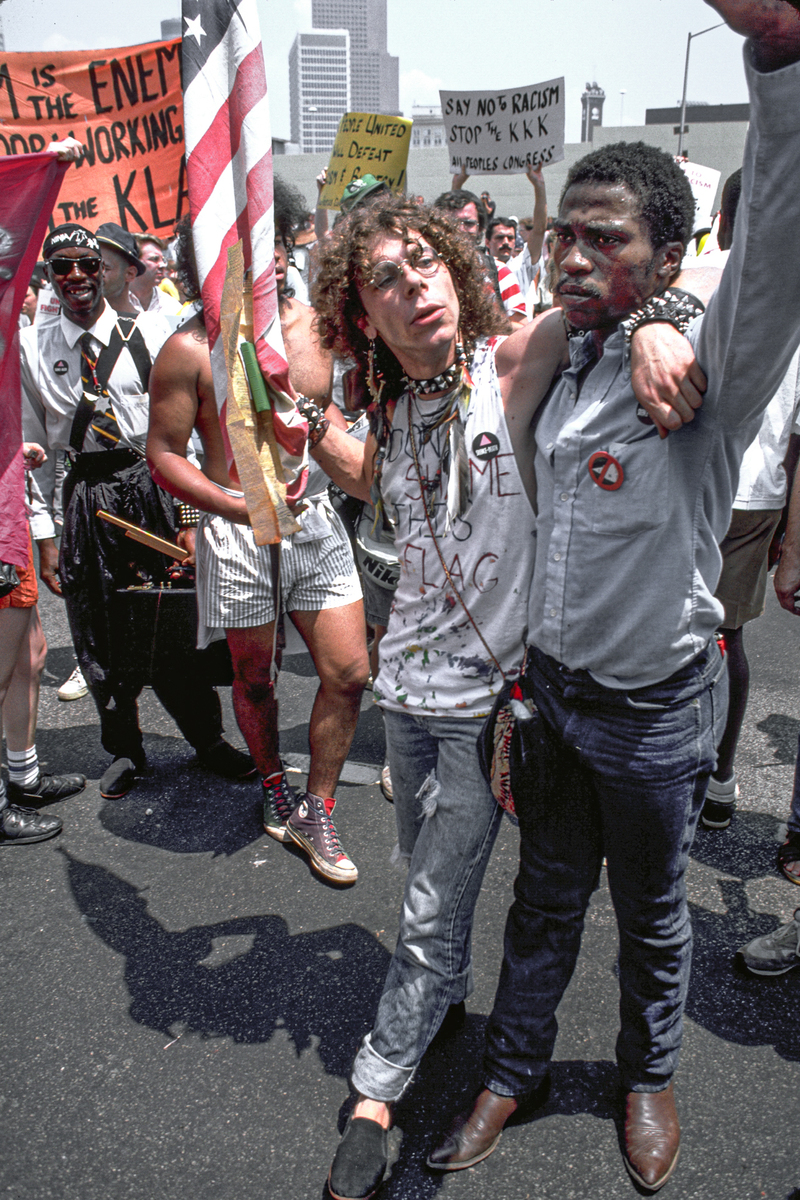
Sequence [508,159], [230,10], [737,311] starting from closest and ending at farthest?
[737,311] → [230,10] → [508,159]

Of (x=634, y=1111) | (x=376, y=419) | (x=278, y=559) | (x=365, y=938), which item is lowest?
(x=365, y=938)

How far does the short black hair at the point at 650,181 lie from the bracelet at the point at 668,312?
13 cm

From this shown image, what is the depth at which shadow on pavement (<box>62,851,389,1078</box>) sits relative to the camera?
2340 millimetres

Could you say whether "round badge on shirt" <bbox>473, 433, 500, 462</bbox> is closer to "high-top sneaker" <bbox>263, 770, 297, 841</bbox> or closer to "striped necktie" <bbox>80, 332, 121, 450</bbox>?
"high-top sneaker" <bbox>263, 770, 297, 841</bbox>

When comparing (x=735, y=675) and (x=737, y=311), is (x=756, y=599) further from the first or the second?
(x=737, y=311)

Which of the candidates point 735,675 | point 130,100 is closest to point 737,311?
point 735,675

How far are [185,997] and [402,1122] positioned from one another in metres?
0.74

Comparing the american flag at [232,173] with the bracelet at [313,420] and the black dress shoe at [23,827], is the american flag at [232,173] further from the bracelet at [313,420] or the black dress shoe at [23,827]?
the black dress shoe at [23,827]

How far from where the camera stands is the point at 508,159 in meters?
6.44

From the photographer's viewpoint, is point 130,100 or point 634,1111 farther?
point 130,100

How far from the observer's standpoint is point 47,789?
3.54 m

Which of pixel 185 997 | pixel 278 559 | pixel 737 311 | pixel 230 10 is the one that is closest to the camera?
pixel 737 311

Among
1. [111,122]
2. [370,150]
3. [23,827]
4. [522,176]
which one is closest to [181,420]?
[23,827]

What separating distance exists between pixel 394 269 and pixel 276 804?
201 cm
